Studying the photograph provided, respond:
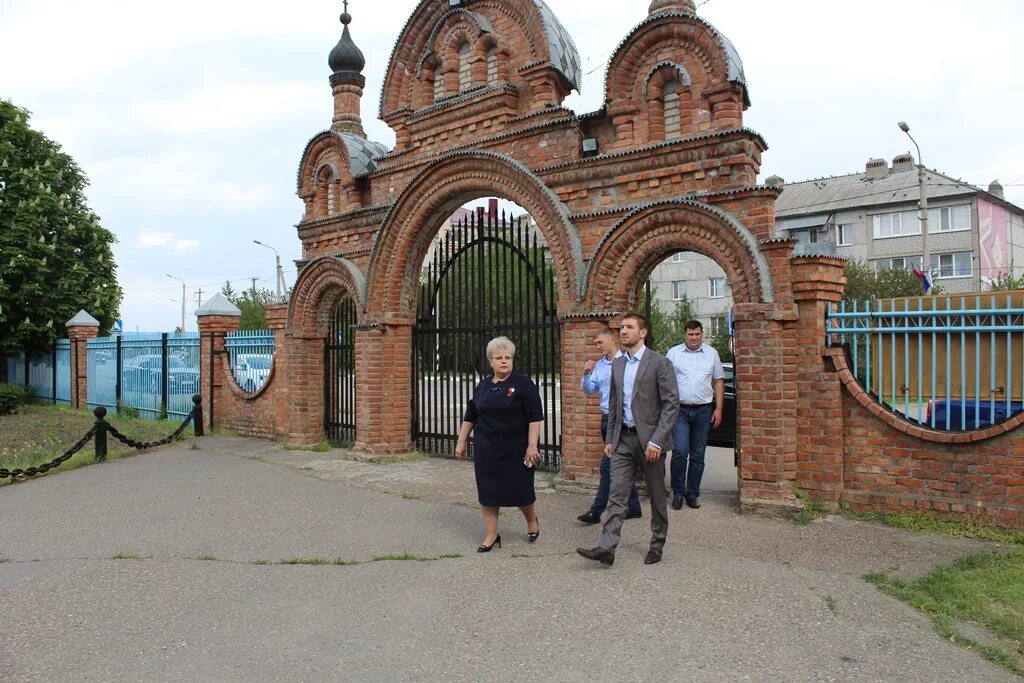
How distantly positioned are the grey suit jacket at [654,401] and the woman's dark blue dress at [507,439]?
0.74 m

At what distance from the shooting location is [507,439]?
5.48 metres

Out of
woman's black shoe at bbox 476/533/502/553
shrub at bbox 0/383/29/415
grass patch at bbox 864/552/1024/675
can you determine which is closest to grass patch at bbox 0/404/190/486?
shrub at bbox 0/383/29/415

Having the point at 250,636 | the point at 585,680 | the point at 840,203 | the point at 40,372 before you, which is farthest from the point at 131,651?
the point at 840,203

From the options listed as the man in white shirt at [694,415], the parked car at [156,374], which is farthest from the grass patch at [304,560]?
the parked car at [156,374]

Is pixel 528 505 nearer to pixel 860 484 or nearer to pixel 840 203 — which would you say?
pixel 860 484

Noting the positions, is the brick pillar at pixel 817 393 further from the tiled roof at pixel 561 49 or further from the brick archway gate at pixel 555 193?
the tiled roof at pixel 561 49

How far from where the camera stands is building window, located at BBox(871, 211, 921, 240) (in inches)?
1341

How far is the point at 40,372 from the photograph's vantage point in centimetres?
2038

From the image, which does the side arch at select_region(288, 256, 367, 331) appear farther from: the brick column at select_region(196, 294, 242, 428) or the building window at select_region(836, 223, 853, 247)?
the building window at select_region(836, 223, 853, 247)

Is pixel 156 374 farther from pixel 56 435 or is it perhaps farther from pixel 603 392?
pixel 603 392

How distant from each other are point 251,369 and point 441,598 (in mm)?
9247

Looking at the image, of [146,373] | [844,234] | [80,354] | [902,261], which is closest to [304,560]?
[146,373]

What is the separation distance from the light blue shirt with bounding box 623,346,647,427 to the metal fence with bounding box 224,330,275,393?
27.7 ft

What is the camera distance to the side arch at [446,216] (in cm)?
799
